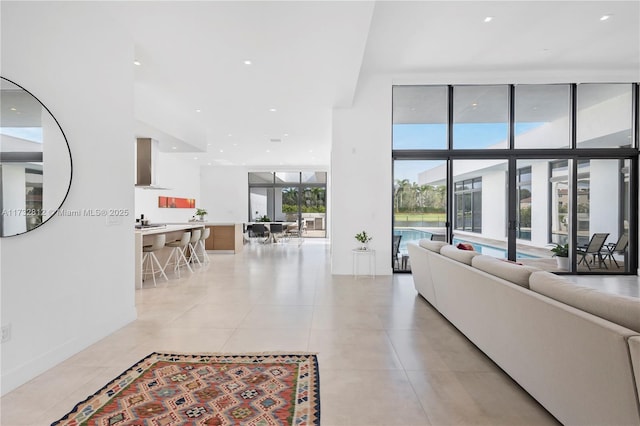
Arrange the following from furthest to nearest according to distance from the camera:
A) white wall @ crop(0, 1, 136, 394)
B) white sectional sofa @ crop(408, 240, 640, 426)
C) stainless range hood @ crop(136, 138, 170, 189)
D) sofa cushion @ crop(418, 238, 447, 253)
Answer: stainless range hood @ crop(136, 138, 170, 189) < sofa cushion @ crop(418, 238, 447, 253) < white wall @ crop(0, 1, 136, 394) < white sectional sofa @ crop(408, 240, 640, 426)

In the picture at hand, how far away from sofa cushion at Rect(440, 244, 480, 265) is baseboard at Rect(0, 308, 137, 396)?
3.61 metres

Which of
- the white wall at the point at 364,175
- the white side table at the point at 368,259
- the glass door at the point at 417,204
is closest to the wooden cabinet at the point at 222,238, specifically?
the white wall at the point at 364,175

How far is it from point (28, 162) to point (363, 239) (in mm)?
4574

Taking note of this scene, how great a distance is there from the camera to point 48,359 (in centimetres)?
241

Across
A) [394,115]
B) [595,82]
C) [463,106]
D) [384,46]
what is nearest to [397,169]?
[394,115]

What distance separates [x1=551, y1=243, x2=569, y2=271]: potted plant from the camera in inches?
240

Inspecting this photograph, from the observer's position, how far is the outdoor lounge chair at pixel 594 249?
6051mm

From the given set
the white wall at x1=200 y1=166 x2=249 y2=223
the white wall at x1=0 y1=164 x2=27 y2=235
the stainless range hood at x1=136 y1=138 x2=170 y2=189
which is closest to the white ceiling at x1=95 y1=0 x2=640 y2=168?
the stainless range hood at x1=136 y1=138 x2=170 y2=189

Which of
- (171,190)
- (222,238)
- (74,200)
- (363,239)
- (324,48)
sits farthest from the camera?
(171,190)

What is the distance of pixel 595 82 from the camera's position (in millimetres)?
5887

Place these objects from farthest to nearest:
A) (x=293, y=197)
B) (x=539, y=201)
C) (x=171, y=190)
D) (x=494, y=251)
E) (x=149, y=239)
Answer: (x=293, y=197)
(x=171, y=190)
(x=494, y=251)
(x=539, y=201)
(x=149, y=239)

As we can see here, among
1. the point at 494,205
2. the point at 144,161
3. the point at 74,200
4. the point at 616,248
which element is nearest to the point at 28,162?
the point at 74,200

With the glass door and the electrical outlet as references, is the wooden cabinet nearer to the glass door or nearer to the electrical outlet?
the glass door

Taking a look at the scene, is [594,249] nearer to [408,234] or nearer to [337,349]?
[408,234]
